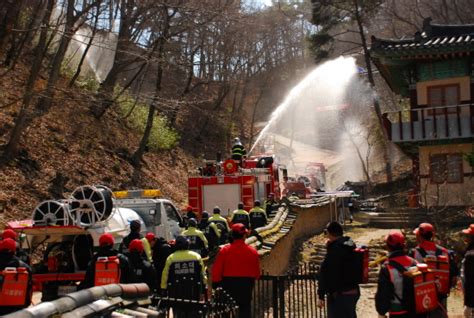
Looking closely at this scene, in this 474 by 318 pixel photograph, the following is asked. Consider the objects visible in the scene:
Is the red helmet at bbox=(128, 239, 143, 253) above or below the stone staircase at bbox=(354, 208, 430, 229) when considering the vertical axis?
above

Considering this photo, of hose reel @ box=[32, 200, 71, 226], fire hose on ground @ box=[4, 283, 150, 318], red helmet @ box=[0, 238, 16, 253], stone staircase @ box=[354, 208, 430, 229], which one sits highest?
hose reel @ box=[32, 200, 71, 226]

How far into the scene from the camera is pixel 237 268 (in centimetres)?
830

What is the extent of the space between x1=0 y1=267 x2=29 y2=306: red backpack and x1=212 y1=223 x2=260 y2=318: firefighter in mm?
2537

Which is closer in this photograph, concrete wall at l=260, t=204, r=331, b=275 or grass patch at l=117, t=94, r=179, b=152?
concrete wall at l=260, t=204, r=331, b=275

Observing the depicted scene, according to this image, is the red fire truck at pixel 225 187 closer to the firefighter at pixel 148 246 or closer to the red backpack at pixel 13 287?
the firefighter at pixel 148 246

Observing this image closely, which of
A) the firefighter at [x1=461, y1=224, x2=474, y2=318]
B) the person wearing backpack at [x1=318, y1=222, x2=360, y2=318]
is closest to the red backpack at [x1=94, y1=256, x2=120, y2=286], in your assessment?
Answer: the person wearing backpack at [x1=318, y1=222, x2=360, y2=318]

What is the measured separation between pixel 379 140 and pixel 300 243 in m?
25.8

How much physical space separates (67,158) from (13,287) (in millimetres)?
17516

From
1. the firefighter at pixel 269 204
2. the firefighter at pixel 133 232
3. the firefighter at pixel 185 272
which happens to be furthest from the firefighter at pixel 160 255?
the firefighter at pixel 269 204

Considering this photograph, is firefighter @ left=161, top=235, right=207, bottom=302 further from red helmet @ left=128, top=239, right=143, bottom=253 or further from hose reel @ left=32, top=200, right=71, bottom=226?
hose reel @ left=32, top=200, right=71, bottom=226

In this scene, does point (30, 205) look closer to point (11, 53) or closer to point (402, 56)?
point (11, 53)

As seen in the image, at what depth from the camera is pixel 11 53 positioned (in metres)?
26.2

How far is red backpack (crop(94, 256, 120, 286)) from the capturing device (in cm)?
725

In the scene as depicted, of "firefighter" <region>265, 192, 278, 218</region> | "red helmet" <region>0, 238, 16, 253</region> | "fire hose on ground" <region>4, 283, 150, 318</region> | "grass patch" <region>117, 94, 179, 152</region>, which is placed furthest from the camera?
"grass patch" <region>117, 94, 179, 152</region>
